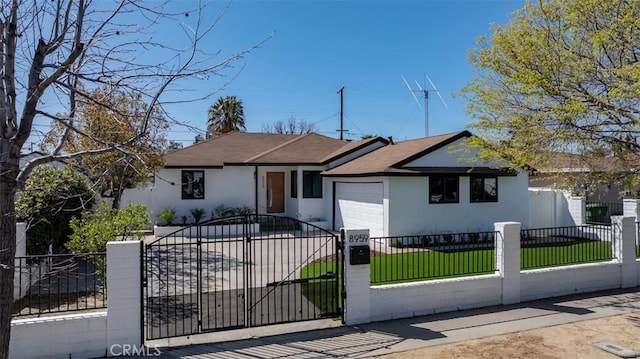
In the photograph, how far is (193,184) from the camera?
63.0 ft

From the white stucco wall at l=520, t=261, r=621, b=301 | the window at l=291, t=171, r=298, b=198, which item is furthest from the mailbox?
the window at l=291, t=171, r=298, b=198

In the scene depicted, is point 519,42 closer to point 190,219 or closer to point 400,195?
point 400,195

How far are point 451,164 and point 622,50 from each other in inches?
316

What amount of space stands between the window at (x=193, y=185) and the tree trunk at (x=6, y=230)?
1556 cm

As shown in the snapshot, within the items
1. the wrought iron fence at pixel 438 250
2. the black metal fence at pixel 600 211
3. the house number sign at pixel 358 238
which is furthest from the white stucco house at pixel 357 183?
the house number sign at pixel 358 238

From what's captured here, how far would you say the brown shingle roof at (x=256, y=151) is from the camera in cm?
1903

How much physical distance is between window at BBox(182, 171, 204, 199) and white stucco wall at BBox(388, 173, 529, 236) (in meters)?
9.18

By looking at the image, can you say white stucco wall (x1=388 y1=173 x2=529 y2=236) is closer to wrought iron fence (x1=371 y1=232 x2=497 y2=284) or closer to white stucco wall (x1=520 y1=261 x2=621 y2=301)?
wrought iron fence (x1=371 y1=232 x2=497 y2=284)

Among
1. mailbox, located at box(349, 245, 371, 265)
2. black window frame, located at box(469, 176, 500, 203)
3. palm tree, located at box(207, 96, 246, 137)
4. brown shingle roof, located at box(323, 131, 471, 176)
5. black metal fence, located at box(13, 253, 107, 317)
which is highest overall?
palm tree, located at box(207, 96, 246, 137)

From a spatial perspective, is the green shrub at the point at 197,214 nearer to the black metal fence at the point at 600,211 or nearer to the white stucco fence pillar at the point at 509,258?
the white stucco fence pillar at the point at 509,258

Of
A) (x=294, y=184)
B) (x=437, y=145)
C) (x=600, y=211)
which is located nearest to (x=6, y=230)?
(x=437, y=145)

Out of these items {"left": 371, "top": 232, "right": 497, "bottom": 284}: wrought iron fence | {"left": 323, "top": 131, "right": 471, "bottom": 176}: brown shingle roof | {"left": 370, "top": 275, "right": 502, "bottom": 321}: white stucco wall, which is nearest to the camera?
{"left": 370, "top": 275, "right": 502, "bottom": 321}: white stucco wall

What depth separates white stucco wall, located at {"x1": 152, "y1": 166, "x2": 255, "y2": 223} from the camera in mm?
18734

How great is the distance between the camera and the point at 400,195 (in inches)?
581
